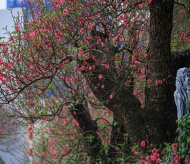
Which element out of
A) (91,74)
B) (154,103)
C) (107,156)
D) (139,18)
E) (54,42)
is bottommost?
(107,156)

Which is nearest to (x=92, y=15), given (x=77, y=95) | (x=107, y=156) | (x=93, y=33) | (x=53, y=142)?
(x=93, y=33)

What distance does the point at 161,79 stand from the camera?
21.2 feet

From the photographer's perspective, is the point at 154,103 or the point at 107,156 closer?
the point at 154,103

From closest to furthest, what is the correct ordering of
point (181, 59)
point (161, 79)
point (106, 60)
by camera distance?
point (161, 79) → point (106, 60) → point (181, 59)

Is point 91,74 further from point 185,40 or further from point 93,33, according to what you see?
point 185,40

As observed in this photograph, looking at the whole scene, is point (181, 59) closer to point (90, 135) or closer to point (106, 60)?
point (106, 60)

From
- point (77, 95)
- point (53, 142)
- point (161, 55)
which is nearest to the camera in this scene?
point (161, 55)

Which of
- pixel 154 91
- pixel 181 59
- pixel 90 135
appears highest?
pixel 181 59

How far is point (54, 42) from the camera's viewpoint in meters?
6.50

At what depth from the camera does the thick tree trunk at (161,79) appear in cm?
644

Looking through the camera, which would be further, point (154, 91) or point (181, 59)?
point (181, 59)

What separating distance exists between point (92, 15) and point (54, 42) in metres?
0.70

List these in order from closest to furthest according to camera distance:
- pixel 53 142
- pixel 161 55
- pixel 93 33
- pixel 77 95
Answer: pixel 161 55, pixel 93 33, pixel 77 95, pixel 53 142

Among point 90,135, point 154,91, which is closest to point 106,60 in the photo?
point 154,91
